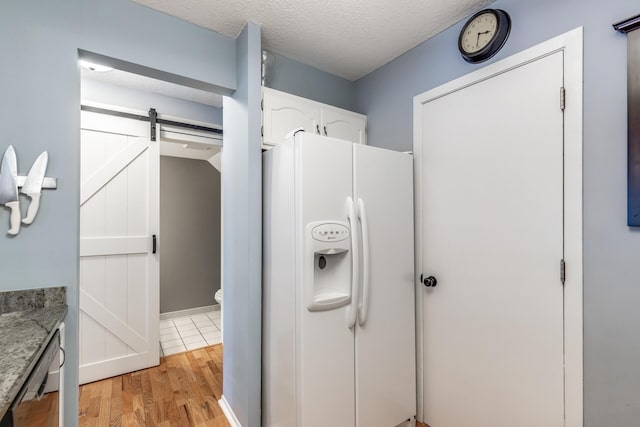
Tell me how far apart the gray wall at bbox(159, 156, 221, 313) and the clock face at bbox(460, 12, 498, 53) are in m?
3.60

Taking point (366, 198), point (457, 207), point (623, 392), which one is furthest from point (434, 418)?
point (366, 198)

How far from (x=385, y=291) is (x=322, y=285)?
0.40 m

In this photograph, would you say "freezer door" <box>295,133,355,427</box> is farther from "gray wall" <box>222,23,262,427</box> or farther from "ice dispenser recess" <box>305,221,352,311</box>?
"gray wall" <box>222,23,262,427</box>

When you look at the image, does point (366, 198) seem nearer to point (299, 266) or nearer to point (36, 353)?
point (299, 266)

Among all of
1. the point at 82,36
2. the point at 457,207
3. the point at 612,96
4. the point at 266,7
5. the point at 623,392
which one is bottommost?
the point at 623,392

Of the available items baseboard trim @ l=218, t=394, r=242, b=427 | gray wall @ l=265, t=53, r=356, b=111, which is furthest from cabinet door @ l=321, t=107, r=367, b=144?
baseboard trim @ l=218, t=394, r=242, b=427

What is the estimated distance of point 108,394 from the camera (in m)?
2.23

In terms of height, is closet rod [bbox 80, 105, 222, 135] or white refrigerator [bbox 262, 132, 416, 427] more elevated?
closet rod [bbox 80, 105, 222, 135]

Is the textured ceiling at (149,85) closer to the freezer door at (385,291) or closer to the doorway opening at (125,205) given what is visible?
the doorway opening at (125,205)

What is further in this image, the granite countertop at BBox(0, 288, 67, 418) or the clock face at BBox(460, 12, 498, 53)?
the clock face at BBox(460, 12, 498, 53)

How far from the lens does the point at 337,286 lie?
1611mm

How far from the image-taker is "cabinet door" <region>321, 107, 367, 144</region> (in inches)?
84.0

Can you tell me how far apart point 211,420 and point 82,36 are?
→ 235 cm

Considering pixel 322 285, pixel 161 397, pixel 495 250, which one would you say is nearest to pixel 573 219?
pixel 495 250
